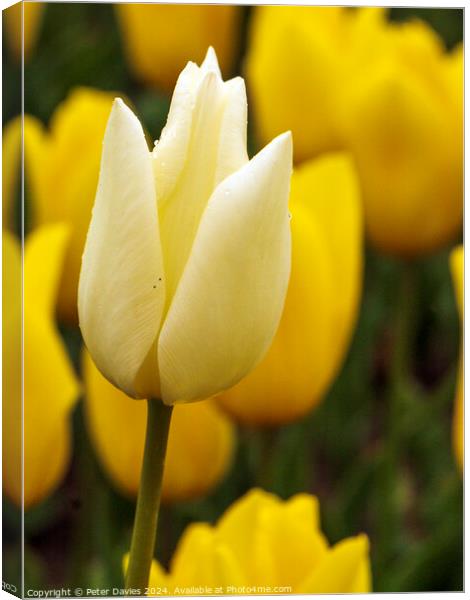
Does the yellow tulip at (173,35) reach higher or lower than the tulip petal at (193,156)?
higher

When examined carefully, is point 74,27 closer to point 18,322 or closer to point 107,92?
point 107,92

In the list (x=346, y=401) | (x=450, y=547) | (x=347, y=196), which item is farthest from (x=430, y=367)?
(x=347, y=196)

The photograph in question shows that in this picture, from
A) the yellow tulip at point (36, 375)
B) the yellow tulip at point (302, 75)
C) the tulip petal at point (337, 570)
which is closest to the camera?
the tulip petal at point (337, 570)

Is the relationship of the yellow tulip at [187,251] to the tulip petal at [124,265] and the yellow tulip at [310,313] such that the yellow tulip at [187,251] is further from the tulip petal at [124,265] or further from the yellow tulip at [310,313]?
the yellow tulip at [310,313]

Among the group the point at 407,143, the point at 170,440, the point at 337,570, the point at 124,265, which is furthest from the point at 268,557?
the point at 407,143

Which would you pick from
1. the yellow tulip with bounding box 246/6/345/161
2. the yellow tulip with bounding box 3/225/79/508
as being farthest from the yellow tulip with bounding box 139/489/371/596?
the yellow tulip with bounding box 246/6/345/161

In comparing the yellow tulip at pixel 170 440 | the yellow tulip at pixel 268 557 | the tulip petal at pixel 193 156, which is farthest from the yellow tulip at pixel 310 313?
the tulip petal at pixel 193 156
